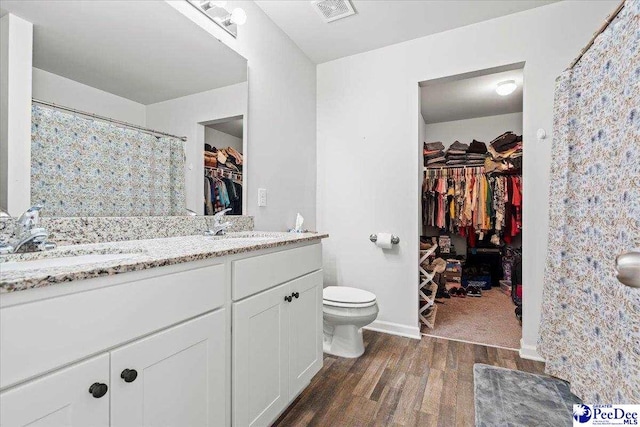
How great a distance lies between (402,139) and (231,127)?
1361mm

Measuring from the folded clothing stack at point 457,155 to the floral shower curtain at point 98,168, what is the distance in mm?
3463

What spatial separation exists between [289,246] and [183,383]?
2.28 feet

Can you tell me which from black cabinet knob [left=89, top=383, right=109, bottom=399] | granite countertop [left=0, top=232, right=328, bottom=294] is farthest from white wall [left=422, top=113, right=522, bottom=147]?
black cabinet knob [left=89, top=383, right=109, bottom=399]

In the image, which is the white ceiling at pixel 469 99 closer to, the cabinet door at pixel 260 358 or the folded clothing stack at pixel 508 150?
the folded clothing stack at pixel 508 150

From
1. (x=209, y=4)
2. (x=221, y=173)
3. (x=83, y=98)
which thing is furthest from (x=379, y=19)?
(x=83, y=98)

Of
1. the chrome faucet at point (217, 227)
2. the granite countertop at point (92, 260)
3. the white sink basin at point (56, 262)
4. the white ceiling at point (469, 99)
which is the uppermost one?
the white ceiling at point (469, 99)

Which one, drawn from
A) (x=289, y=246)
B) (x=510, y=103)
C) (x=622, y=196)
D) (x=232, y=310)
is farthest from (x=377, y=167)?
(x=510, y=103)

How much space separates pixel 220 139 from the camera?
69.0 inches

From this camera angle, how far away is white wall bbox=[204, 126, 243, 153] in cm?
167

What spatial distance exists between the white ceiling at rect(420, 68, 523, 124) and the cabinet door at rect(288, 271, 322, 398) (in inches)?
91.6

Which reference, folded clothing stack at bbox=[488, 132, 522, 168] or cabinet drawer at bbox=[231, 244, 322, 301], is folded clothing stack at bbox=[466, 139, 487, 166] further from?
cabinet drawer at bbox=[231, 244, 322, 301]

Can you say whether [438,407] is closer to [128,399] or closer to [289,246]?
[289,246]

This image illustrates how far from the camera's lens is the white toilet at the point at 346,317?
1973 millimetres

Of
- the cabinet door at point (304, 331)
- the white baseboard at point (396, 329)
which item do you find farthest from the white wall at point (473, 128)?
the cabinet door at point (304, 331)
